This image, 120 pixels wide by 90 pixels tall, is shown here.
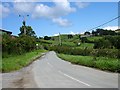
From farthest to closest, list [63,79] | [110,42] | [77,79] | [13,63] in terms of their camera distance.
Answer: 1. [110,42]
2. [13,63]
3. [63,79]
4. [77,79]

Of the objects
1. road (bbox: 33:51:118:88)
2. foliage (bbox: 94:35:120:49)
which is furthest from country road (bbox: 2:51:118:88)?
foliage (bbox: 94:35:120:49)

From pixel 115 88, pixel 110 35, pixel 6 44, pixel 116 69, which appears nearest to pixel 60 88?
pixel 115 88

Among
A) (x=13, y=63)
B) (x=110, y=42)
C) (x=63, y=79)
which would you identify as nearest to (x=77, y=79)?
(x=63, y=79)

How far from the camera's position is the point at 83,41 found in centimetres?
11875

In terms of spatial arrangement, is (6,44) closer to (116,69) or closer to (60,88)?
(116,69)

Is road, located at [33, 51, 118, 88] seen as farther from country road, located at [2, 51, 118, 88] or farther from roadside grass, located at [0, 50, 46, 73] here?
roadside grass, located at [0, 50, 46, 73]

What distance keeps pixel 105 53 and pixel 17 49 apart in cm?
1798

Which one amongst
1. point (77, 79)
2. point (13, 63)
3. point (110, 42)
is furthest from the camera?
point (110, 42)

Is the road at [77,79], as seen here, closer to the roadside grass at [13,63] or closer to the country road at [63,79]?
the country road at [63,79]

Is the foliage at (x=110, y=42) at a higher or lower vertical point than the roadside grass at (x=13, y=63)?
higher

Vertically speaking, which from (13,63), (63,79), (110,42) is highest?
(110,42)

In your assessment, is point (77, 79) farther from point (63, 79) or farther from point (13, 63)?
point (13, 63)

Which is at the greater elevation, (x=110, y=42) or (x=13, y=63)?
(x=110, y=42)

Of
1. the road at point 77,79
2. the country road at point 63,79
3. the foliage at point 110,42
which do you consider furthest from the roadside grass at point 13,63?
the foliage at point 110,42
